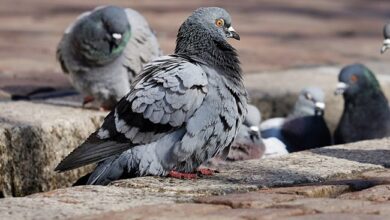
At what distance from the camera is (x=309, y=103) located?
8.18 metres

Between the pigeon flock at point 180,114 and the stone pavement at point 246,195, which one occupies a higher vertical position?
the pigeon flock at point 180,114

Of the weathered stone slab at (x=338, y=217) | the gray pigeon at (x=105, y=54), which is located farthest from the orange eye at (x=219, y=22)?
the weathered stone slab at (x=338, y=217)

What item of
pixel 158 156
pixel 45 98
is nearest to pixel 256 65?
pixel 45 98

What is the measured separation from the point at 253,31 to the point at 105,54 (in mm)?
4968

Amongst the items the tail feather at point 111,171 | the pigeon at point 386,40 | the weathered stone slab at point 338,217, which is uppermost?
the pigeon at point 386,40

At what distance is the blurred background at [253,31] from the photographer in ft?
32.3

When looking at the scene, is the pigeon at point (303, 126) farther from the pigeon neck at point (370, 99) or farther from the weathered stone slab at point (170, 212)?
the weathered stone slab at point (170, 212)

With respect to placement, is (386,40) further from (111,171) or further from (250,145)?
(111,171)

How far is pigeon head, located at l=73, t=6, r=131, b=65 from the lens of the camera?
7.38 meters

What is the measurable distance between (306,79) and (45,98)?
2.31 m

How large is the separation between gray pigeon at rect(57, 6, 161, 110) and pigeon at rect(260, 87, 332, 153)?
106 cm

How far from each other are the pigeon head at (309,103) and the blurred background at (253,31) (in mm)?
1363

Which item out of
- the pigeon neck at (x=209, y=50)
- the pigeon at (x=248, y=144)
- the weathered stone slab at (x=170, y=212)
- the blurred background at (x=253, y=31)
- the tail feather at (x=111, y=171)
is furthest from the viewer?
the blurred background at (x=253, y=31)

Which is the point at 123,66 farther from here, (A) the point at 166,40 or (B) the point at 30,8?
(B) the point at 30,8
